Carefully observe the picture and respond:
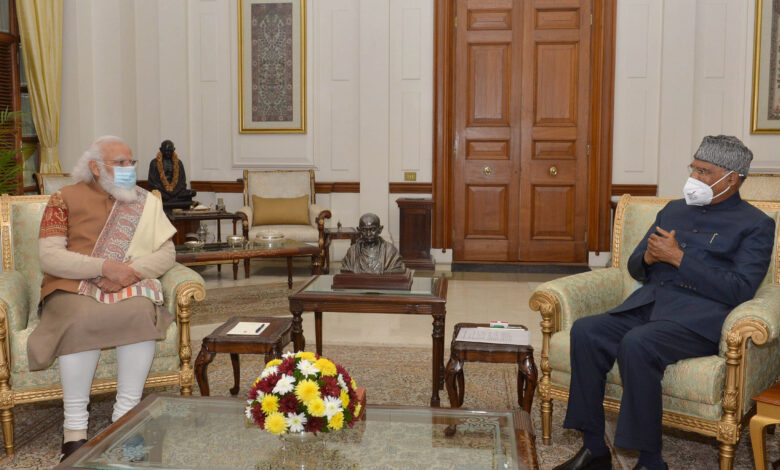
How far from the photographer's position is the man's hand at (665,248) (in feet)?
10.0

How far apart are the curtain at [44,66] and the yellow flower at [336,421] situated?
5892 millimetres

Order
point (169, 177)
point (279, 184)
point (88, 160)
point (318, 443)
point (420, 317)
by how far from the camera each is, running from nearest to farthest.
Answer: point (318, 443)
point (88, 160)
point (420, 317)
point (169, 177)
point (279, 184)

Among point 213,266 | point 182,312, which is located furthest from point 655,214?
point 213,266

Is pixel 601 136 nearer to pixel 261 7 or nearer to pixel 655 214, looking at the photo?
pixel 261 7

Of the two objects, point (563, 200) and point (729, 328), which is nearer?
point (729, 328)

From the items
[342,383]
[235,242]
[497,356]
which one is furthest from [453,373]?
[235,242]

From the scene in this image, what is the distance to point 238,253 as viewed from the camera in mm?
6184

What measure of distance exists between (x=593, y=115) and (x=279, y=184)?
3.41 meters

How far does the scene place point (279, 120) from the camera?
27.7 feet

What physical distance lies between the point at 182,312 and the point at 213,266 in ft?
16.3

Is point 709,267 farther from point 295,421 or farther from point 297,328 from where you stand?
point 297,328

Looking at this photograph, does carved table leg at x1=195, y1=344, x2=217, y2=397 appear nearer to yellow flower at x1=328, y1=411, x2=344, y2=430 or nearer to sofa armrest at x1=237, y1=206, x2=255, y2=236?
yellow flower at x1=328, y1=411, x2=344, y2=430

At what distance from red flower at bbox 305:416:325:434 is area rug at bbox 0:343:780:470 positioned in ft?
3.83

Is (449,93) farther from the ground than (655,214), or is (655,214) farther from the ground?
(449,93)
